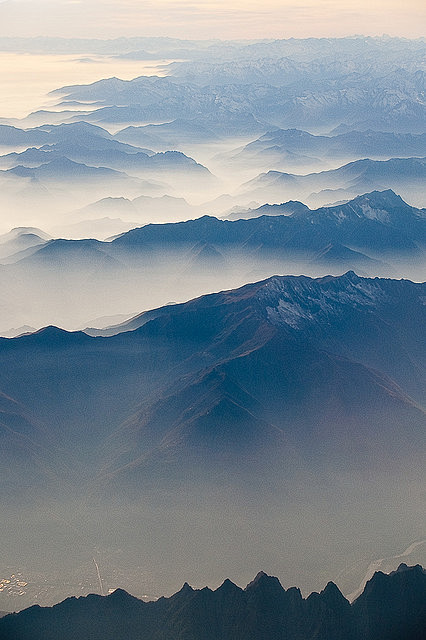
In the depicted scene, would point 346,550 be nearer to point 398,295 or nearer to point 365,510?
point 365,510

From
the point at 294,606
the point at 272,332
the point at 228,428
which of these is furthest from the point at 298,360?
the point at 294,606

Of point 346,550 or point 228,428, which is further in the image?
point 228,428

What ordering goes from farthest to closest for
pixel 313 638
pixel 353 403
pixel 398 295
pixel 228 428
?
1. pixel 398 295
2. pixel 353 403
3. pixel 228 428
4. pixel 313 638

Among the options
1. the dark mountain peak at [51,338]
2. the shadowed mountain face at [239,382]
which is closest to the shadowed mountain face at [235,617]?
the shadowed mountain face at [239,382]

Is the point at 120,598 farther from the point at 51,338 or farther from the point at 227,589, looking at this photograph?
the point at 51,338

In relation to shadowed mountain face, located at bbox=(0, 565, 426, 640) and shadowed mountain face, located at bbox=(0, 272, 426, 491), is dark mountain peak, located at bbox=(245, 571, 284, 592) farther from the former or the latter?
shadowed mountain face, located at bbox=(0, 272, 426, 491)

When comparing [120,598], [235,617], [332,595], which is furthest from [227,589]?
[120,598]

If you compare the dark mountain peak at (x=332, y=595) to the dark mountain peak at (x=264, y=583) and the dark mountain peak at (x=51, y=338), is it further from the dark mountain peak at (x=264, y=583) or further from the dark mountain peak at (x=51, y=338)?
the dark mountain peak at (x=51, y=338)

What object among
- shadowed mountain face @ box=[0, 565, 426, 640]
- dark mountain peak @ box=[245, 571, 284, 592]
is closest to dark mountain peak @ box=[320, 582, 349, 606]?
shadowed mountain face @ box=[0, 565, 426, 640]
